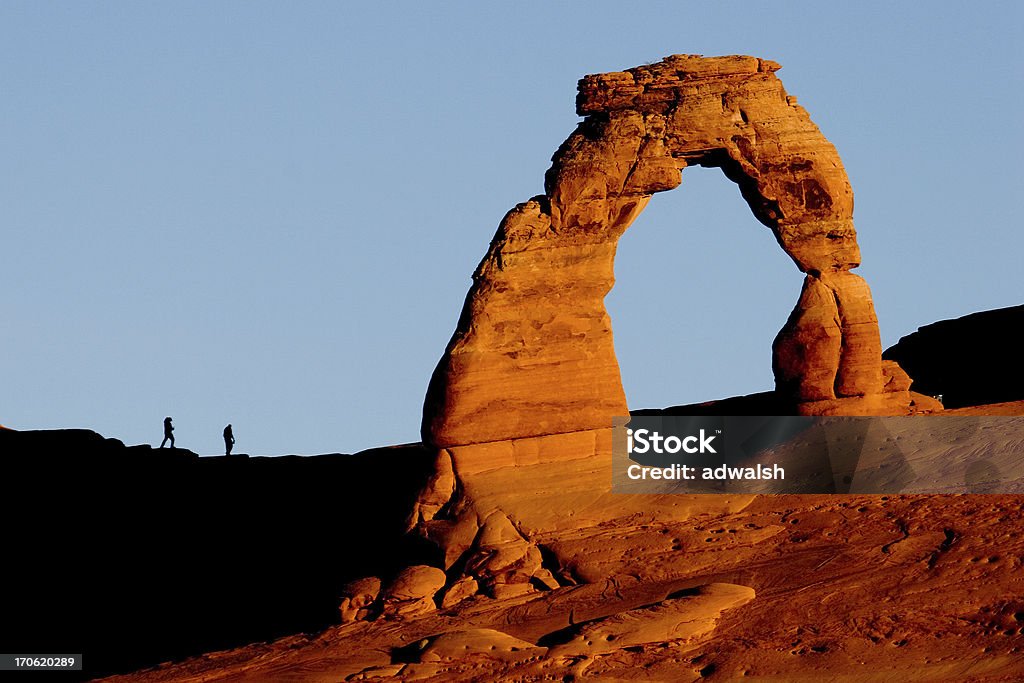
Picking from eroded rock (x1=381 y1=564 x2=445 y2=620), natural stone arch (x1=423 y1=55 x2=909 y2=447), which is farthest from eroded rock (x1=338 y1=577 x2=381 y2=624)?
natural stone arch (x1=423 y1=55 x2=909 y2=447)

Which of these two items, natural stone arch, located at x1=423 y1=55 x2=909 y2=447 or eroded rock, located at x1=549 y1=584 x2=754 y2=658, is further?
natural stone arch, located at x1=423 y1=55 x2=909 y2=447

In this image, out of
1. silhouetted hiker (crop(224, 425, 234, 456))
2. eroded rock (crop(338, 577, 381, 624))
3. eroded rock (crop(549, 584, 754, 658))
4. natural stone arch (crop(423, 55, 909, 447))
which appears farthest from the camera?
silhouetted hiker (crop(224, 425, 234, 456))

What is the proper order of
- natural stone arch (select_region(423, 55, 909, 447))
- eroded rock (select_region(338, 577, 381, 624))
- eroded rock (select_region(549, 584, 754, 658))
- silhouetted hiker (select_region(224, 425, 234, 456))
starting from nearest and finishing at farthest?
eroded rock (select_region(549, 584, 754, 658)) < eroded rock (select_region(338, 577, 381, 624)) < natural stone arch (select_region(423, 55, 909, 447)) < silhouetted hiker (select_region(224, 425, 234, 456))

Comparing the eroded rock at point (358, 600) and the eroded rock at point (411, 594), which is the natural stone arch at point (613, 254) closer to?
the eroded rock at point (411, 594)

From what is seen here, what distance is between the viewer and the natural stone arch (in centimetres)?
3403

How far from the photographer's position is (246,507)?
151 feet

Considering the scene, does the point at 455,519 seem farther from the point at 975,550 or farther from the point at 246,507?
the point at 246,507

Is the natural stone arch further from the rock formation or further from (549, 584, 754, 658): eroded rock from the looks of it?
the rock formation

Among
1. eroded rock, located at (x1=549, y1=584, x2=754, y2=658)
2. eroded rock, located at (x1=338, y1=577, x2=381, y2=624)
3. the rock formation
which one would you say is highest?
the rock formation

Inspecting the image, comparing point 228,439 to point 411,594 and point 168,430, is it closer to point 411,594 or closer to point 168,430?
point 168,430

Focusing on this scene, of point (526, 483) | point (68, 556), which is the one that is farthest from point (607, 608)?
point (68, 556)

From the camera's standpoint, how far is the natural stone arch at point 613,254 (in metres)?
34.0

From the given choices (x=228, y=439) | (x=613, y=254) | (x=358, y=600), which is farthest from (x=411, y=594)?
(x=228, y=439)

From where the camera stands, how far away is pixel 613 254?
3475 centimetres
